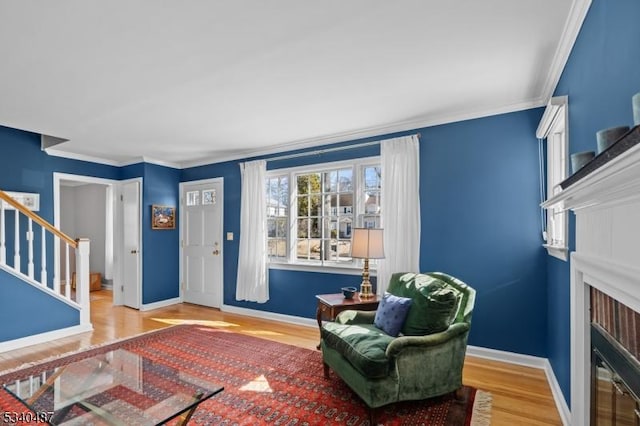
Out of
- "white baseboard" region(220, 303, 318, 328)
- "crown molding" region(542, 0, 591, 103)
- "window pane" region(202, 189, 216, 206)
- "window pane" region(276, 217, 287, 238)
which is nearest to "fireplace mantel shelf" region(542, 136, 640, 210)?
"crown molding" region(542, 0, 591, 103)

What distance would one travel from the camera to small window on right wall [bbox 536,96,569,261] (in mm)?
2318

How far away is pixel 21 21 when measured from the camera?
6.15 ft

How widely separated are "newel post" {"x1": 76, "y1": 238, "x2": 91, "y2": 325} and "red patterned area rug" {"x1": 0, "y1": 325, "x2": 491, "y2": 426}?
2.91 ft

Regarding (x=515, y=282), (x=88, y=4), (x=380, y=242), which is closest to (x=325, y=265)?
(x=380, y=242)

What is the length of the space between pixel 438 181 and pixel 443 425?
2201mm

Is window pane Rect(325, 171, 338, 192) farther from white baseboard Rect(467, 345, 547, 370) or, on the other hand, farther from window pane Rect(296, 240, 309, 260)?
white baseboard Rect(467, 345, 547, 370)

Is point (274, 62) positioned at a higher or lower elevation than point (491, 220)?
higher

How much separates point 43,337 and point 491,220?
4.99 m

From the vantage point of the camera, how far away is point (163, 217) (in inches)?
219

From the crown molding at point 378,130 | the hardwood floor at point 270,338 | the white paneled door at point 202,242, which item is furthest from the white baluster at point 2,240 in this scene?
the crown molding at point 378,130

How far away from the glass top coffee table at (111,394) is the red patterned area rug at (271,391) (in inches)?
14.7

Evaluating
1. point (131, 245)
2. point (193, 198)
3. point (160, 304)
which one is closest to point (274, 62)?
point (193, 198)

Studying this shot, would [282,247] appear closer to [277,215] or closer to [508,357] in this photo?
[277,215]

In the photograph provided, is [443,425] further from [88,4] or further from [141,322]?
[141,322]
